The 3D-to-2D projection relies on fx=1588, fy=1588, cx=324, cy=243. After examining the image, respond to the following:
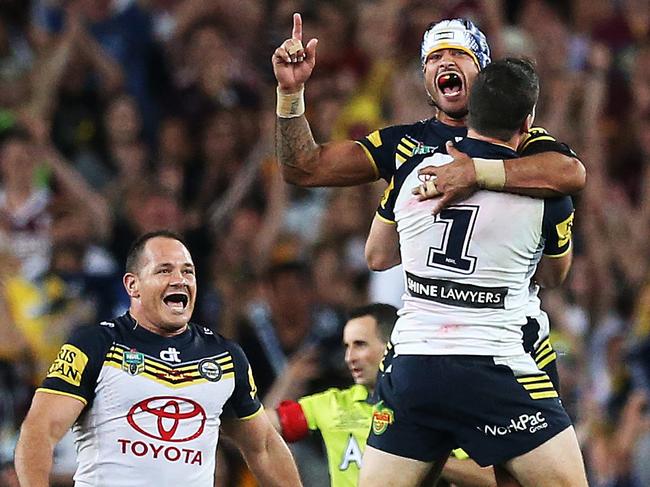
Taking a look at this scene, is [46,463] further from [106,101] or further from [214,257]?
[106,101]

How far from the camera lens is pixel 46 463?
21.8 ft

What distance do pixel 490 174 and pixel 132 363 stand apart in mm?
1875

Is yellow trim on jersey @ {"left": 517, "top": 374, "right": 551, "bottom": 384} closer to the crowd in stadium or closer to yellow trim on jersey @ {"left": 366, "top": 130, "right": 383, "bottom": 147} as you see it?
yellow trim on jersey @ {"left": 366, "top": 130, "right": 383, "bottom": 147}

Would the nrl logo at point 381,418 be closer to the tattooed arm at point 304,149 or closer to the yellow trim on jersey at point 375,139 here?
the tattooed arm at point 304,149

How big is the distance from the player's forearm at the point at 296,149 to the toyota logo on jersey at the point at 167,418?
1.15m

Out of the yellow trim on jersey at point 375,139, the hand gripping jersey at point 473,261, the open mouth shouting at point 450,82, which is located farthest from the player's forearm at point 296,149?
the open mouth shouting at point 450,82

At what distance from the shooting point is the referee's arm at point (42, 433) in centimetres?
663

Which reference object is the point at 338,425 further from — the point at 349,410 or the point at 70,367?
the point at 70,367

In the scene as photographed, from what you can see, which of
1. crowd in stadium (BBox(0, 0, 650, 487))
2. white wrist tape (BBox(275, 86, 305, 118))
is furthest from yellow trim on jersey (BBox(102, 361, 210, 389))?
crowd in stadium (BBox(0, 0, 650, 487))

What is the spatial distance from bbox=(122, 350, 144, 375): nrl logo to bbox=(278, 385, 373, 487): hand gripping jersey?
1.22 meters

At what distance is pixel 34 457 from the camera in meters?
6.64

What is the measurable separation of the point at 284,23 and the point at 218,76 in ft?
3.26

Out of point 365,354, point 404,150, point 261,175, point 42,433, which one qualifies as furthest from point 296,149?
point 261,175

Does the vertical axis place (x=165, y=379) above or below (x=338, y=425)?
above
